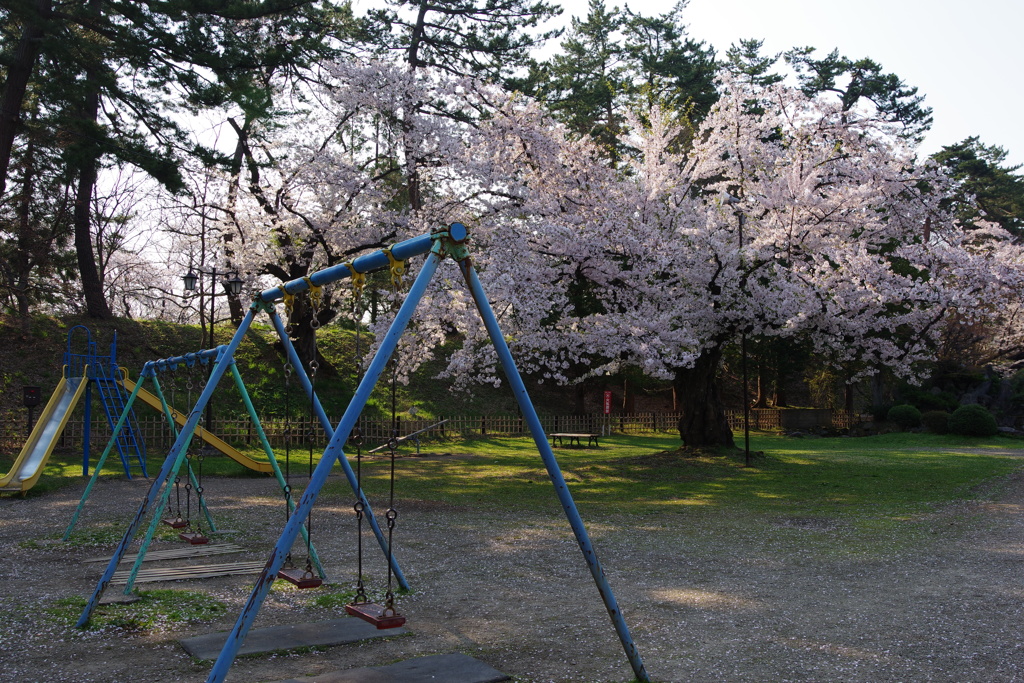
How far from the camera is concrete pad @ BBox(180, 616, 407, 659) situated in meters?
5.52

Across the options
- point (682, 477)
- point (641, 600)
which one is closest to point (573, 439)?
point (682, 477)

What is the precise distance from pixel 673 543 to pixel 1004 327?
34.4m

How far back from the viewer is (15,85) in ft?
67.9

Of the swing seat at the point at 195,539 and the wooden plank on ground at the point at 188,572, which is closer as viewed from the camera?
the wooden plank on ground at the point at 188,572

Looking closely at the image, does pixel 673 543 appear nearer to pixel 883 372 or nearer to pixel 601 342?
pixel 601 342

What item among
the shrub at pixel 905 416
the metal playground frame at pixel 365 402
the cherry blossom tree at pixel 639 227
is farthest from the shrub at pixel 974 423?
the metal playground frame at pixel 365 402

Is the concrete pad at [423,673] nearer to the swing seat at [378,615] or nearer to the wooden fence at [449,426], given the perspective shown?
the swing seat at [378,615]

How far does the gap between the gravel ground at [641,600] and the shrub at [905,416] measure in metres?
22.1

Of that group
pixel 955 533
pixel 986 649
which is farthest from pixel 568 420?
pixel 986 649

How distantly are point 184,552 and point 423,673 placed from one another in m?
5.15

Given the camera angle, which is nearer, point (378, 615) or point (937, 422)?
point (378, 615)

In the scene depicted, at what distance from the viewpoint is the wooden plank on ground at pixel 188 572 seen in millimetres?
7418

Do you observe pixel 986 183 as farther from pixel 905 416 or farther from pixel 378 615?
pixel 378 615

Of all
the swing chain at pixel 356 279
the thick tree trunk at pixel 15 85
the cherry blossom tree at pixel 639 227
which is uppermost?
the thick tree trunk at pixel 15 85
